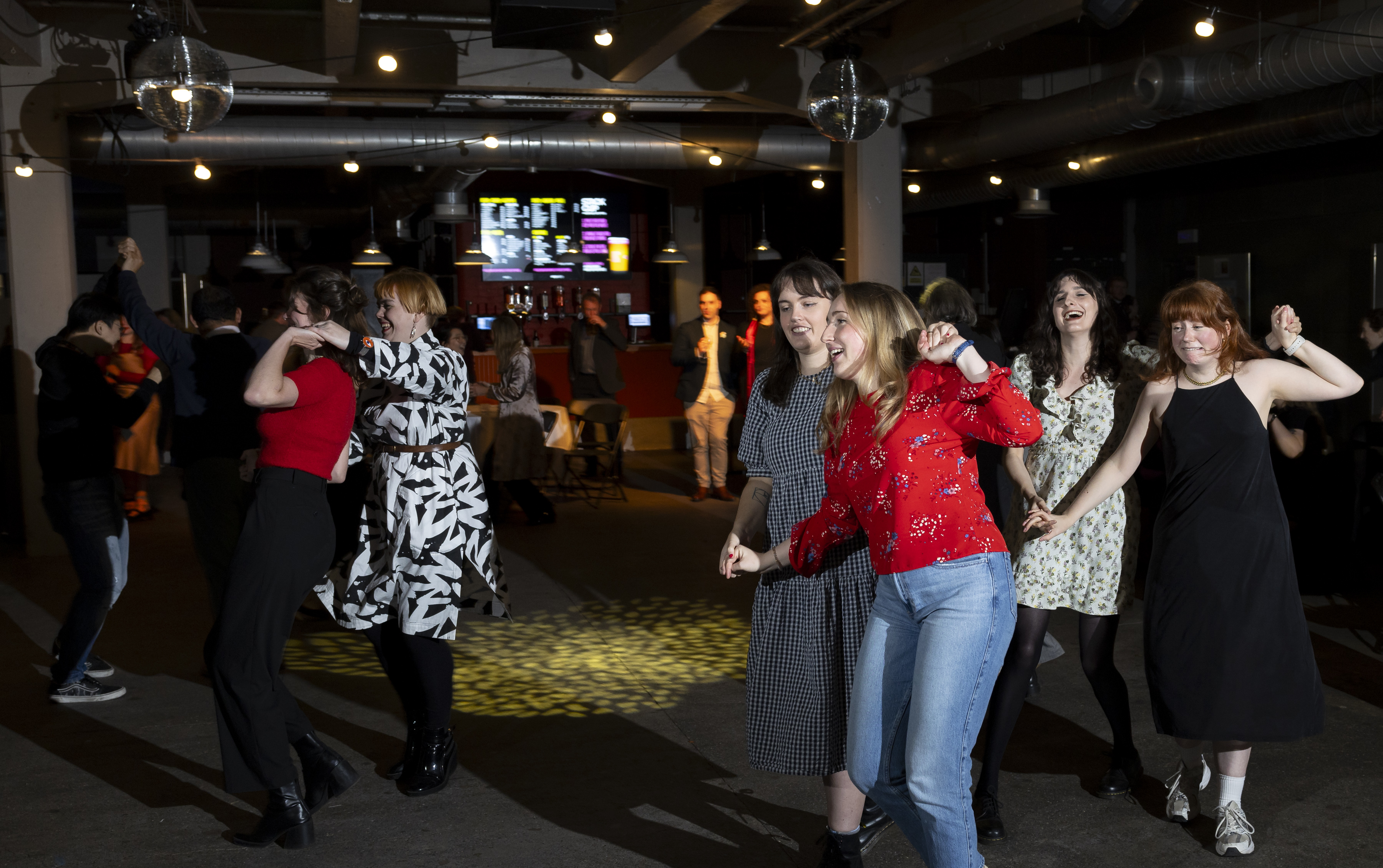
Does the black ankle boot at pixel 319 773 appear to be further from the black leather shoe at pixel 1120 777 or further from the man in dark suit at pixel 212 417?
the black leather shoe at pixel 1120 777

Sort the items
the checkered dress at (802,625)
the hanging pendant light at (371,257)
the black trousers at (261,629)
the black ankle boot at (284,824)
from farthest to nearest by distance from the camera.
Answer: the hanging pendant light at (371,257) → the black ankle boot at (284,824) → the black trousers at (261,629) → the checkered dress at (802,625)

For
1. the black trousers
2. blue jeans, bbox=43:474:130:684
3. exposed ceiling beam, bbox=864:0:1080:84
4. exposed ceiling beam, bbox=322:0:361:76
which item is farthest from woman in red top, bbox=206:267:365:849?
exposed ceiling beam, bbox=864:0:1080:84

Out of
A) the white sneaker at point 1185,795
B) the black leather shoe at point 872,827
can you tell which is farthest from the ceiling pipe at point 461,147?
the white sneaker at point 1185,795

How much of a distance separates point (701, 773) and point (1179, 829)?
133cm

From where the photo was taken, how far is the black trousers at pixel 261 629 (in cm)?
294

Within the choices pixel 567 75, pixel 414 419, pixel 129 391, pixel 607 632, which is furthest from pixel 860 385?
pixel 567 75

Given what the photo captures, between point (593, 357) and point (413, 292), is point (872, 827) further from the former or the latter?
point (593, 357)

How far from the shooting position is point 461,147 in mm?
9477

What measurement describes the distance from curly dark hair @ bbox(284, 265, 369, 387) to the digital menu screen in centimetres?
1160

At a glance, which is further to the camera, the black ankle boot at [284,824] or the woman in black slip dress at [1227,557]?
the black ankle boot at [284,824]

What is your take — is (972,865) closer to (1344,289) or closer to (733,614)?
(733,614)

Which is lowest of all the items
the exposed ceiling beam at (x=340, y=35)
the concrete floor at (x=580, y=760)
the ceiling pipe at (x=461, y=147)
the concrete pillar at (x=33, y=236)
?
the concrete floor at (x=580, y=760)

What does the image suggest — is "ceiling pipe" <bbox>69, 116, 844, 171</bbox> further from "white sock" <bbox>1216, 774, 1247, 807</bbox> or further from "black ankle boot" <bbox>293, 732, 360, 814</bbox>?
"white sock" <bbox>1216, 774, 1247, 807</bbox>

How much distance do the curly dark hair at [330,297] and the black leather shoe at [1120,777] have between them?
2.37 m
